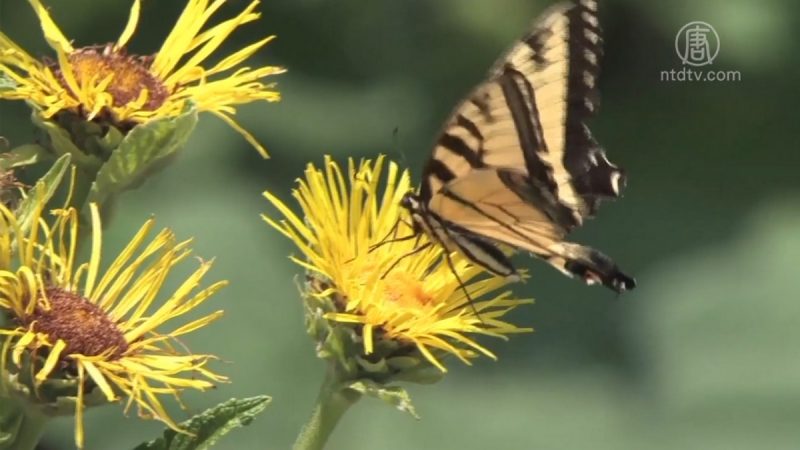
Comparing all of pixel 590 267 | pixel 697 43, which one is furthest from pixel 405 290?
pixel 697 43

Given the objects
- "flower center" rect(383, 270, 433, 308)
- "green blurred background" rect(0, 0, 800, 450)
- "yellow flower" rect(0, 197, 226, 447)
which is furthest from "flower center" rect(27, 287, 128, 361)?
"green blurred background" rect(0, 0, 800, 450)

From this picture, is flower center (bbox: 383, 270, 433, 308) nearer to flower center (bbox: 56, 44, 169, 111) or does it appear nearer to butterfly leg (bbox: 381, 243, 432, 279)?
butterfly leg (bbox: 381, 243, 432, 279)

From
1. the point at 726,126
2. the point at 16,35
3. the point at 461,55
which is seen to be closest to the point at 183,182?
the point at 16,35

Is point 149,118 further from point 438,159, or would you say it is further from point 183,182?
point 183,182

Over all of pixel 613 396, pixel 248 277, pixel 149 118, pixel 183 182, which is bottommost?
pixel 613 396

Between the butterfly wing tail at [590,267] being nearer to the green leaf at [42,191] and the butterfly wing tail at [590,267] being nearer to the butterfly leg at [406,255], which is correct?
the butterfly leg at [406,255]
